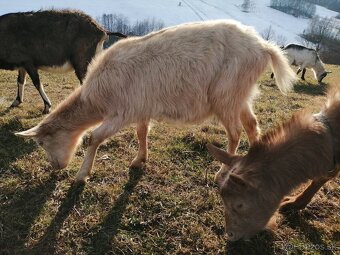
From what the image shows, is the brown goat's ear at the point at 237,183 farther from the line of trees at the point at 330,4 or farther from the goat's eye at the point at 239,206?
the line of trees at the point at 330,4

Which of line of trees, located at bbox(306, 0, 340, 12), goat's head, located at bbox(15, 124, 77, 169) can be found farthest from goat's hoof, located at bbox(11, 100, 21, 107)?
line of trees, located at bbox(306, 0, 340, 12)

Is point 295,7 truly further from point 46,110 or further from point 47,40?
point 46,110

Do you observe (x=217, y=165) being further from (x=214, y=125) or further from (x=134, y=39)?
(x=134, y=39)

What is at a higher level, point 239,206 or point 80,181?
point 239,206

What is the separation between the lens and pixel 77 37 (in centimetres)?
754

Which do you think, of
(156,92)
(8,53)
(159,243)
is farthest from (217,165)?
(8,53)

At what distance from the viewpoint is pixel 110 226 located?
386 cm

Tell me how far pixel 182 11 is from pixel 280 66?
100 metres

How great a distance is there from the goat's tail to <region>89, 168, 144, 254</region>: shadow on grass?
2476 mm

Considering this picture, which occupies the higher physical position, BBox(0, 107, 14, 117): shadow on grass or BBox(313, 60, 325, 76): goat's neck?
BBox(0, 107, 14, 117): shadow on grass

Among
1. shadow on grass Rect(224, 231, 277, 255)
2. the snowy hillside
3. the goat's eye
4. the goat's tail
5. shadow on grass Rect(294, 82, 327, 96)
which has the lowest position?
the snowy hillside

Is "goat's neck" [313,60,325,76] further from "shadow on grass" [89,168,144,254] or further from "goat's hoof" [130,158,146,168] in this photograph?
"shadow on grass" [89,168,144,254]

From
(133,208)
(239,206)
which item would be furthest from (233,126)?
(239,206)

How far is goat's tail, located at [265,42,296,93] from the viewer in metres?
4.68
